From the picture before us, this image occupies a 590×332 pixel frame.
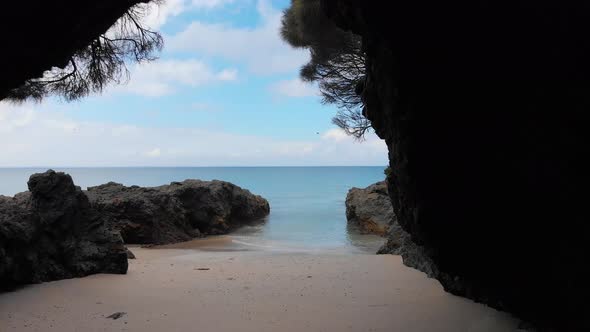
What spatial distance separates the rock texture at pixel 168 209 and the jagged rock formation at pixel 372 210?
14.4 feet

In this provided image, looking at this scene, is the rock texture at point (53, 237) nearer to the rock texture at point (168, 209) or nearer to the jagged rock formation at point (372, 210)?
the rock texture at point (168, 209)

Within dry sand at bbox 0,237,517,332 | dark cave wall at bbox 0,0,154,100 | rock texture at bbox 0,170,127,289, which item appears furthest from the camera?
rock texture at bbox 0,170,127,289

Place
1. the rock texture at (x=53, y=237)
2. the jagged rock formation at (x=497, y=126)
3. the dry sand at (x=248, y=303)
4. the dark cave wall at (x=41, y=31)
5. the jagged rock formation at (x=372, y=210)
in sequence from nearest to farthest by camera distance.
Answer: the jagged rock formation at (x=497, y=126), the dark cave wall at (x=41, y=31), the dry sand at (x=248, y=303), the rock texture at (x=53, y=237), the jagged rock formation at (x=372, y=210)

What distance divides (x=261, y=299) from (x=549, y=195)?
3.31m

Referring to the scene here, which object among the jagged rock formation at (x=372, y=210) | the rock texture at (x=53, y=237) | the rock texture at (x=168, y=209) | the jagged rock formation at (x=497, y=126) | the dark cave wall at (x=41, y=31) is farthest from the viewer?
the jagged rock formation at (x=372, y=210)

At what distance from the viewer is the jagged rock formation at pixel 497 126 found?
2473mm

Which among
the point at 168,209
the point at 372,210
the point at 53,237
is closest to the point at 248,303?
the point at 53,237

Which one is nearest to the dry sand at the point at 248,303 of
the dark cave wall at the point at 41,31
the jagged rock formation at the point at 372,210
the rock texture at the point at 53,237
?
the rock texture at the point at 53,237

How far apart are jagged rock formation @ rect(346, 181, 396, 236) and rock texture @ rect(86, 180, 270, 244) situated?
439cm

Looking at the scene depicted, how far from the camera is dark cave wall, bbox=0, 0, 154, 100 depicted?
2.69 metres

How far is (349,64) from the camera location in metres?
10.3

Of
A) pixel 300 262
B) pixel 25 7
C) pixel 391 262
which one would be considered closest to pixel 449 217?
pixel 25 7

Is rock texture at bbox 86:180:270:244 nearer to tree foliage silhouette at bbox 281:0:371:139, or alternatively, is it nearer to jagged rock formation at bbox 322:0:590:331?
tree foliage silhouette at bbox 281:0:371:139

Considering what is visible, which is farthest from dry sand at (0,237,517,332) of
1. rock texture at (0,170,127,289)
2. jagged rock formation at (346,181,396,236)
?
jagged rock formation at (346,181,396,236)
